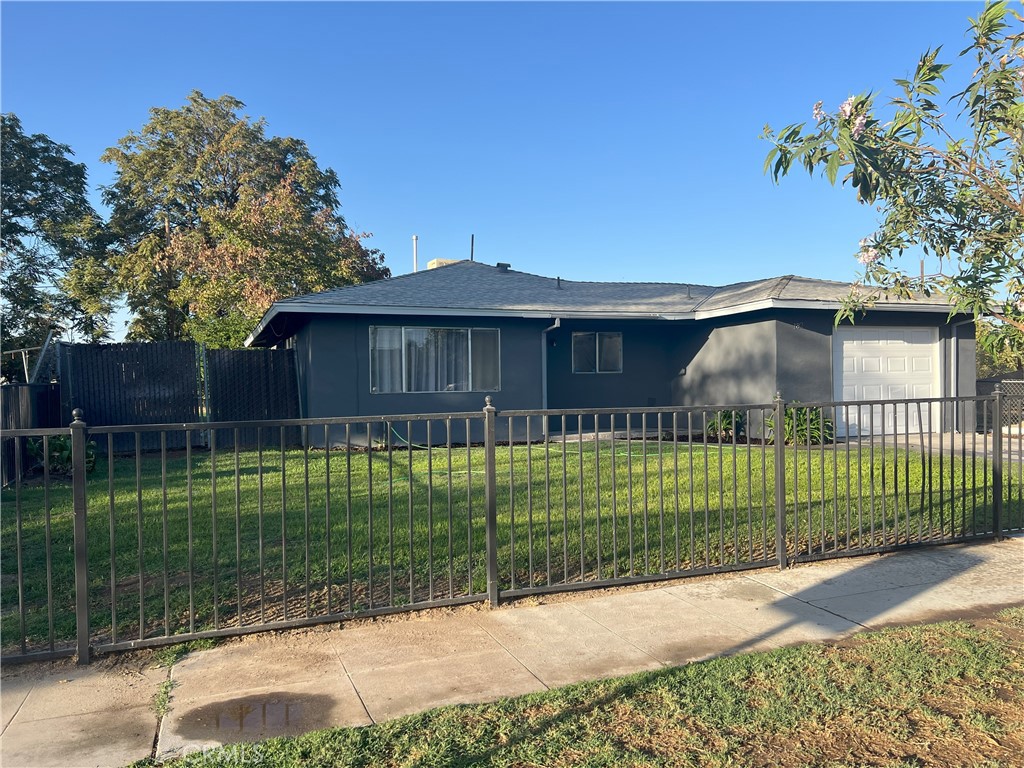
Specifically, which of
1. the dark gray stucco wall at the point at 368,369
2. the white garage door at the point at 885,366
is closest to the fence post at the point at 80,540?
the dark gray stucco wall at the point at 368,369

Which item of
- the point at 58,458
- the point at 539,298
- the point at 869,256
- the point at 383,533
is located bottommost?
the point at 383,533

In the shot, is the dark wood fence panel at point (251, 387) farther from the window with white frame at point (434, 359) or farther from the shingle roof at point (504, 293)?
the window with white frame at point (434, 359)

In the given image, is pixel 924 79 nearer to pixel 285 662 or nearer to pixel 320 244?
pixel 285 662

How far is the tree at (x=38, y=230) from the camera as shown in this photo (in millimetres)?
27922

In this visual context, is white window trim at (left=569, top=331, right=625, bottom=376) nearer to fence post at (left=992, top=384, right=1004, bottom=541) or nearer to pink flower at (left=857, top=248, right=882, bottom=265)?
fence post at (left=992, top=384, right=1004, bottom=541)

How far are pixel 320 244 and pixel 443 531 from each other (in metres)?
21.8

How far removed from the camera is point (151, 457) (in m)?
13.2

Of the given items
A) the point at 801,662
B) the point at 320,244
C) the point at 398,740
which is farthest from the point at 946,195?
the point at 320,244

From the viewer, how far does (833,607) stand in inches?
201

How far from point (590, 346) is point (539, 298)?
1864mm

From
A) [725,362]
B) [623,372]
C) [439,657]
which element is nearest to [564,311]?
[623,372]

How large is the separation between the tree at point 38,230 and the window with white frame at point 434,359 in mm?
18790

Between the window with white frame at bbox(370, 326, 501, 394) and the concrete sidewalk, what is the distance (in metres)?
9.57

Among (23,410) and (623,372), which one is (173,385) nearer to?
(23,410)
